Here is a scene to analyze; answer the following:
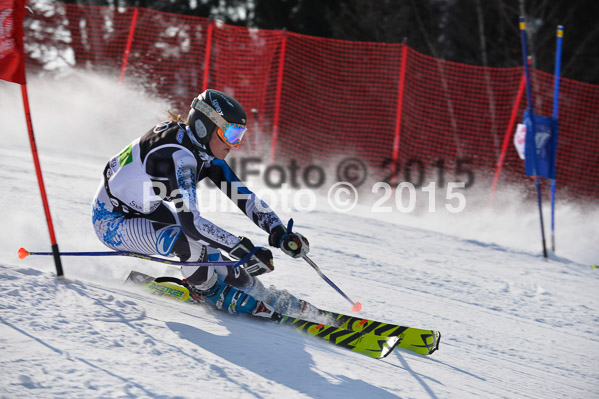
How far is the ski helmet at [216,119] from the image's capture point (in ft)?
10.2

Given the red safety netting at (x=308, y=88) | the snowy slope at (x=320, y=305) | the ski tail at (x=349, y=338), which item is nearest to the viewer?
the snowy slope at (x=320, y=305)

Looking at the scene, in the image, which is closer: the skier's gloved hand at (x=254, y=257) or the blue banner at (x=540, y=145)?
the skier's gloved hand at (x=254, y=257)

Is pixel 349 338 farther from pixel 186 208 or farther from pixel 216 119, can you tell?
pixel 216 119

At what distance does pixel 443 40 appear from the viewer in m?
17.6

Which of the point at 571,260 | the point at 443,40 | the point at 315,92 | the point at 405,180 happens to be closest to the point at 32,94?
the point at 315,92

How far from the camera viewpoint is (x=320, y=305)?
3.74 meters

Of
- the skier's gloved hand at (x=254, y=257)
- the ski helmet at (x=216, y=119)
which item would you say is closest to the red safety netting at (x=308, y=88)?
the ski helmet at (x=216, y=119)

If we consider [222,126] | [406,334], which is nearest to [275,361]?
[406,334]

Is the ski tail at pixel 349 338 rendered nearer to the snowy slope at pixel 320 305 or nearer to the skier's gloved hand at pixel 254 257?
the snowy slope at pixel 320 305

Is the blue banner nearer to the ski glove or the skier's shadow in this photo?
the ski glove

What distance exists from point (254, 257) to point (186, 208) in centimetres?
46

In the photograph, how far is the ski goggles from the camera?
312cm

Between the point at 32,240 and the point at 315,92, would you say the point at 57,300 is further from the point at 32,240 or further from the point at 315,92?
the point at 315,92

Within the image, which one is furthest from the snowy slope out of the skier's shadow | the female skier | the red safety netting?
the red safety netting
